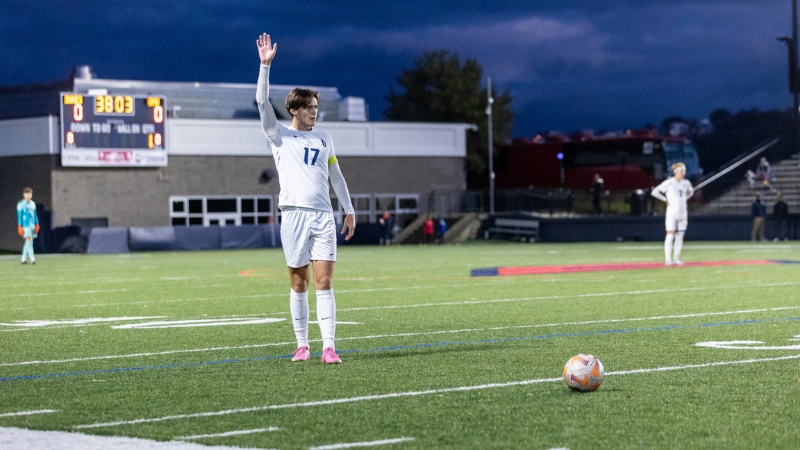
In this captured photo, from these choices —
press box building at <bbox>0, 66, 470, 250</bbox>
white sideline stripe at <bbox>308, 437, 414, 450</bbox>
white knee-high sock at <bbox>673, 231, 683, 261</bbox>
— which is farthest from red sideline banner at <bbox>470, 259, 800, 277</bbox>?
press box building at <bbox>0, 66, 470, 250</bbox>

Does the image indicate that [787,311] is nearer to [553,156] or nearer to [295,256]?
[295,256]

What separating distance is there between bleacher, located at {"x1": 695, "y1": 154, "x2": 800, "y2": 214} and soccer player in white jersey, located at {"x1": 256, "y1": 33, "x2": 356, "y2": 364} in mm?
38514

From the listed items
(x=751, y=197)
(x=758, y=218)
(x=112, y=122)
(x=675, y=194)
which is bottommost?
(x=758, y=218)

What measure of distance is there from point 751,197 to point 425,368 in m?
40.9

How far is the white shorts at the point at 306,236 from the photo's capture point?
9.46 metres

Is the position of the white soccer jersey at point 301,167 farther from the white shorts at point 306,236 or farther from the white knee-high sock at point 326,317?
the white knee-high sock at point 326,317

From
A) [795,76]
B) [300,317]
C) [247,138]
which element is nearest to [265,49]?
[300,317]

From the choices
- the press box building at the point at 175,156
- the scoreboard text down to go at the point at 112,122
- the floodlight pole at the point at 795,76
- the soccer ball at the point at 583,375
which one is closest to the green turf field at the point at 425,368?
the soccer ball at the point at 583,375

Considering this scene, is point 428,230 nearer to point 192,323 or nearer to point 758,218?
point 758,218

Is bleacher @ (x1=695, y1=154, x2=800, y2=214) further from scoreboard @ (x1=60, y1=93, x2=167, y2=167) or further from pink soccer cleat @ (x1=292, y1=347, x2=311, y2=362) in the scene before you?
pink soccer cleat @ (x1=292, y1=347, x2=311, y2=362)

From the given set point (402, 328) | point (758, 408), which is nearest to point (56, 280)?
point (402, 328)

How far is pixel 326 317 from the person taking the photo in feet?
30.9

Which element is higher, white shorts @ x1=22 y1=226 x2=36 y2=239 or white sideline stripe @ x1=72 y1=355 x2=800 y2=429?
white shorts @ x1=22 y1=226 x2=36 y2=239

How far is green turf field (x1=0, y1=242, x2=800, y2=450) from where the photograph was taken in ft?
20.7
